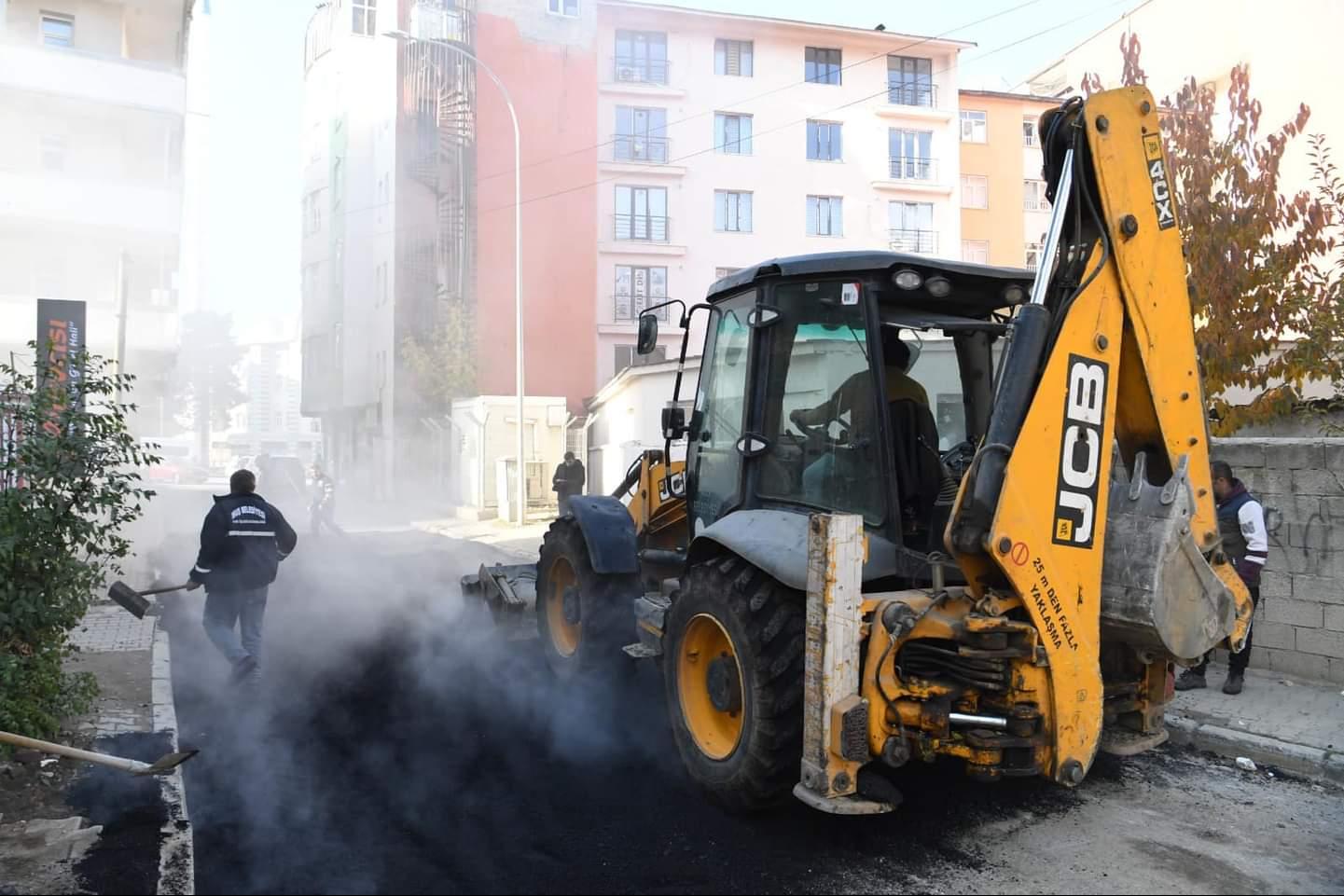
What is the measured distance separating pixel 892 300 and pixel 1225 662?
4.76 m

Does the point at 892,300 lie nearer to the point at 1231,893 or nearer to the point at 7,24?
the point at 1231,893

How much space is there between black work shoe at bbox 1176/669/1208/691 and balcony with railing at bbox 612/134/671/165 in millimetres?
29037

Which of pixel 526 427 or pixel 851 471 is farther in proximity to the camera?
pixel 526 427

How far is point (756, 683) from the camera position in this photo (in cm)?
418

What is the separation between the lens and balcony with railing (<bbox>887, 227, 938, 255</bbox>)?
118ft

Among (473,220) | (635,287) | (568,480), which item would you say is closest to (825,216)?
(635,287)

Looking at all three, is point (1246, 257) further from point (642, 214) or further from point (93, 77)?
point (642, 214)

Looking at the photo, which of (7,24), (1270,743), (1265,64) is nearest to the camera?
(1270,743)

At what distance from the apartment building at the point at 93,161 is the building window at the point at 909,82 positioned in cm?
2265

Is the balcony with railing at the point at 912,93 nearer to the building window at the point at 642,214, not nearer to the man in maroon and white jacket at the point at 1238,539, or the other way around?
the building window at the point at 642,214

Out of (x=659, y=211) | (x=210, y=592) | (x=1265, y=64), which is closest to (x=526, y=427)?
(x=659, y=211)

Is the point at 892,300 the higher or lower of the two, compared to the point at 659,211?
lower

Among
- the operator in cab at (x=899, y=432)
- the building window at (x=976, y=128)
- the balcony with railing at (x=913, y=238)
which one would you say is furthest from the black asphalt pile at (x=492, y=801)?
the building window at (x=976, y=128)

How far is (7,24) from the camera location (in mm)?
22219
